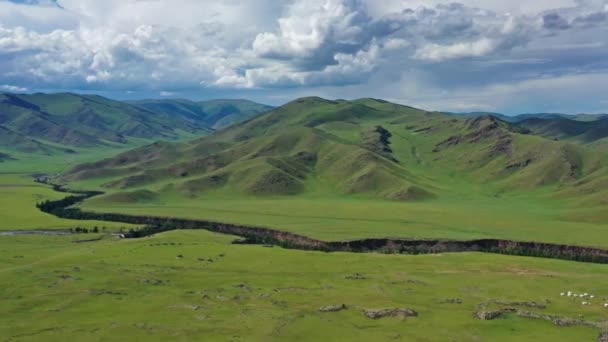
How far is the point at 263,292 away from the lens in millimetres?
92438

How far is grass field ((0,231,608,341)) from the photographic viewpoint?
7106 cm

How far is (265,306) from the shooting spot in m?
83.4

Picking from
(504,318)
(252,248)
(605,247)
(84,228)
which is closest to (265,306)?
(504,318)

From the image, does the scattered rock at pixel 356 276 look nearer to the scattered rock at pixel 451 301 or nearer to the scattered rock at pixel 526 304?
the scattered rock at pixel 451 301

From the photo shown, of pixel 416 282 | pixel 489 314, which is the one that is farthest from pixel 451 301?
pixel 416 282

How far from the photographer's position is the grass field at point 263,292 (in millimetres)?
71062

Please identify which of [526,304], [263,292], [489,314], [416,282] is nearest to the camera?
[489,314]

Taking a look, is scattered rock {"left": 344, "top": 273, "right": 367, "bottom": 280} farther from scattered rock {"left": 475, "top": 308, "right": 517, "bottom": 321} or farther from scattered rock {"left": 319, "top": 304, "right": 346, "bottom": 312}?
scattered rock {"left": 475, "top": 308, "right": 517, "bottom": 321}

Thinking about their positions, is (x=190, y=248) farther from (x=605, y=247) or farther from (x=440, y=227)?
(x=605, y=247)

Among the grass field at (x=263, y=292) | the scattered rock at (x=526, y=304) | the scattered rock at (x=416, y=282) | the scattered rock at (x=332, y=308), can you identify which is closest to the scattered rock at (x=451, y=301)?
the grass field at (x=263, y=292)

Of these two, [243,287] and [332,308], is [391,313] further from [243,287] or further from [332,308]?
[243,287]

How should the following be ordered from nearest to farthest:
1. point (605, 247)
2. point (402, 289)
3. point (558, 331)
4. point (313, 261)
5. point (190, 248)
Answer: point (558, 331)
point (402, 289)
point (313, 261)
point (190, 248)
point (605, 247)

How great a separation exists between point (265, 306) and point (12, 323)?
3328cm

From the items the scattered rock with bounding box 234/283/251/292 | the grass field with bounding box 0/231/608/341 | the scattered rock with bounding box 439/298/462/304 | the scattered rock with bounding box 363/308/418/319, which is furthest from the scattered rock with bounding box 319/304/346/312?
the scattered rock with bounding box 234/283/251/292
